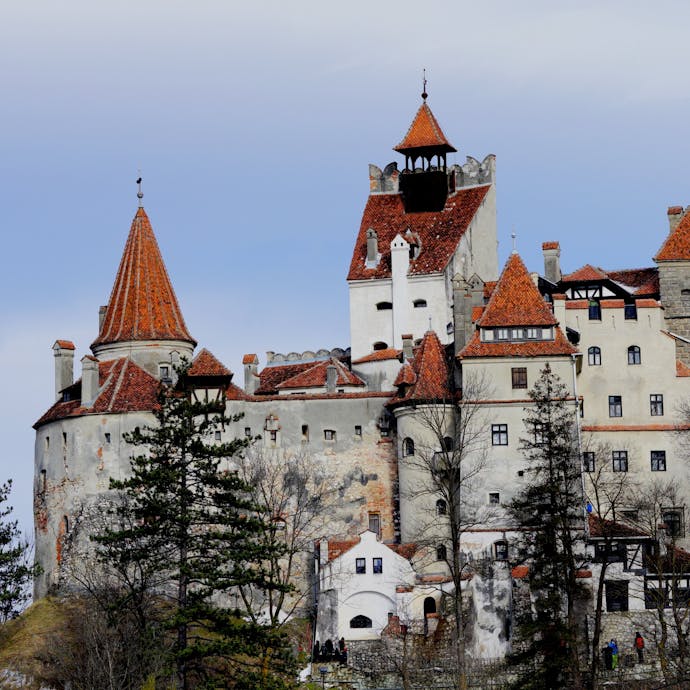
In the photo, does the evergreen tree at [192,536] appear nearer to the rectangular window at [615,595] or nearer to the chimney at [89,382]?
the rectangular window at [615,595]

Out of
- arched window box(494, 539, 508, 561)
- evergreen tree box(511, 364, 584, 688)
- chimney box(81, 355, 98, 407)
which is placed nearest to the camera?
evergreen tree box(511, 364, 584, 688)

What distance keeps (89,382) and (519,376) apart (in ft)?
67.1

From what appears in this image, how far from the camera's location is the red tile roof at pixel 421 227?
349ft

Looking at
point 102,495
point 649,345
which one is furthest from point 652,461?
point 102,495

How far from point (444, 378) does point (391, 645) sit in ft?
43.1

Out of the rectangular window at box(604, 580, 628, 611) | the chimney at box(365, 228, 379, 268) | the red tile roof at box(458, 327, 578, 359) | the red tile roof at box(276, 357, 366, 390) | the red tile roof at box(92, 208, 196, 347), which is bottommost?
the rectangular window at box(604, 580, 628, 611)

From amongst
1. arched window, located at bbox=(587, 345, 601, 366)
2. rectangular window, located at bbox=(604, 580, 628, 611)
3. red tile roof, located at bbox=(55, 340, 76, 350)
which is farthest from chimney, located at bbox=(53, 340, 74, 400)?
rectangular window, located at bbox=(604, 580, 628, 611)

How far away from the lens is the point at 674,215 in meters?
105

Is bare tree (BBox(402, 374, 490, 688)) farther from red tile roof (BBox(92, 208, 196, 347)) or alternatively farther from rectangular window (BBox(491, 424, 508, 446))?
red tile roof (BBox(92, 208, 196, 347))

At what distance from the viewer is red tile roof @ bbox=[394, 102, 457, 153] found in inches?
4414

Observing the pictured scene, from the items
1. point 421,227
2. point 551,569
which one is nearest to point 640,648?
point 551,569

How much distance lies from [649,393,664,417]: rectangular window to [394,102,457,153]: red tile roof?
859 inches

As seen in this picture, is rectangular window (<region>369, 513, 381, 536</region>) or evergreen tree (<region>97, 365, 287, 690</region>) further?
rectangular window (<region>369, 513, 381, 536</region>)

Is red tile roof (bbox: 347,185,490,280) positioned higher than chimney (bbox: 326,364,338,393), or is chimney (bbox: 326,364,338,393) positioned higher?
red tile roof (bbox: 347,185,490,280)
